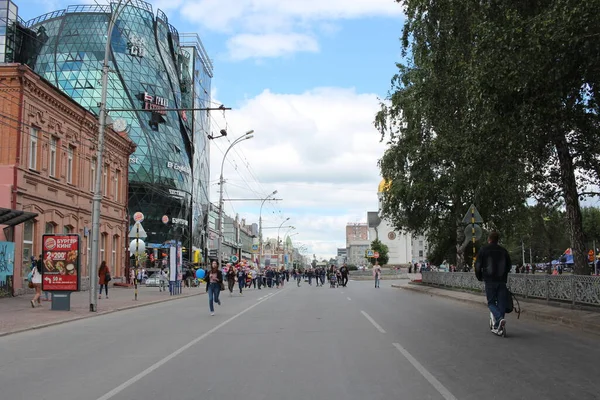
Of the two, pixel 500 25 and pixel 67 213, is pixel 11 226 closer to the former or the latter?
pixel 67 213

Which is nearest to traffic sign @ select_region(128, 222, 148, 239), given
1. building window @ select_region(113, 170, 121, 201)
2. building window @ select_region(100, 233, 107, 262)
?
building window @ select_region(100, 233, 107, 262)

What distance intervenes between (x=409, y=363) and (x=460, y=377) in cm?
110

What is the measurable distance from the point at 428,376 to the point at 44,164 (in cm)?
2527


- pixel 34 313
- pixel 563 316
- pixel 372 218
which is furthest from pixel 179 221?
pixel 372 218

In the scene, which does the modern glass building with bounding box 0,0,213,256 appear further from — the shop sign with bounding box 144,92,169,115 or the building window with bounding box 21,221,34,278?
the building window with bounding box 21,221,34,278

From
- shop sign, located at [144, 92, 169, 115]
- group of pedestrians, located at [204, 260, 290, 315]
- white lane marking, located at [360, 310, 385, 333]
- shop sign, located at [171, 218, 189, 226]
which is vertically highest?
shop sign, located at [144, 92, 169, 115]

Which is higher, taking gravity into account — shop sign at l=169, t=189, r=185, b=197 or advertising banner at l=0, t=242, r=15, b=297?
shop sign at l=169, t=189, r=185, b=197

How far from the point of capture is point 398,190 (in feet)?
104

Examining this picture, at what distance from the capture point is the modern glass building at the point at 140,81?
6519cm

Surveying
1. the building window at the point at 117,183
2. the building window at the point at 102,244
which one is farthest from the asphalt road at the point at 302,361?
the building window at the point at 117,183

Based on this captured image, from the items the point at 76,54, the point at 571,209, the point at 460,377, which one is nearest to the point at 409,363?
the point at 460,377

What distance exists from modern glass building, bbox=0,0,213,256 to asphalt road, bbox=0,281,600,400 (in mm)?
52437

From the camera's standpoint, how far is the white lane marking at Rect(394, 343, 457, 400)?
643cm

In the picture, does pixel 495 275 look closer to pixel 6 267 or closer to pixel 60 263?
pixel 60 263
